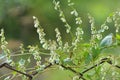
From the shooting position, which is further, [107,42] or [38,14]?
[38,14]

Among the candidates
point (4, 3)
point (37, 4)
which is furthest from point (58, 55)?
point (37, 4)

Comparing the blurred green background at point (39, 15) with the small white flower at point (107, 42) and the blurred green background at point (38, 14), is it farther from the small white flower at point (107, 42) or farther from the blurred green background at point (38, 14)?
the small white flower at point (107, 42)

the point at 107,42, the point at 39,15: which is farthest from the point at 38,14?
the point at 107,42

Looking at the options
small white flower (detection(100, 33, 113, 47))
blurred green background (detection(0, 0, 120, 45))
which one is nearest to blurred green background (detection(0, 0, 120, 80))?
blurred green background (detection(0, 0, 120, 45))

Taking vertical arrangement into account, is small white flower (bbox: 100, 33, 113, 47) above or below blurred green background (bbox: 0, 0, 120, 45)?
below

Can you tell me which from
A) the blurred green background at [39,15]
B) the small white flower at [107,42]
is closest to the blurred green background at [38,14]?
the blurred green background at [39,15]

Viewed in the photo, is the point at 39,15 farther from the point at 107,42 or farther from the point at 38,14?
the point at 107,42

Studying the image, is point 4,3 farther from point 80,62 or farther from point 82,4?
point 80,62

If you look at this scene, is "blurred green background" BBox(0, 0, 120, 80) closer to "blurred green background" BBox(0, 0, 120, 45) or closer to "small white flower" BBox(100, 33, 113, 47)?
"blurred green background" BBox(0, 0, 120, 45)
